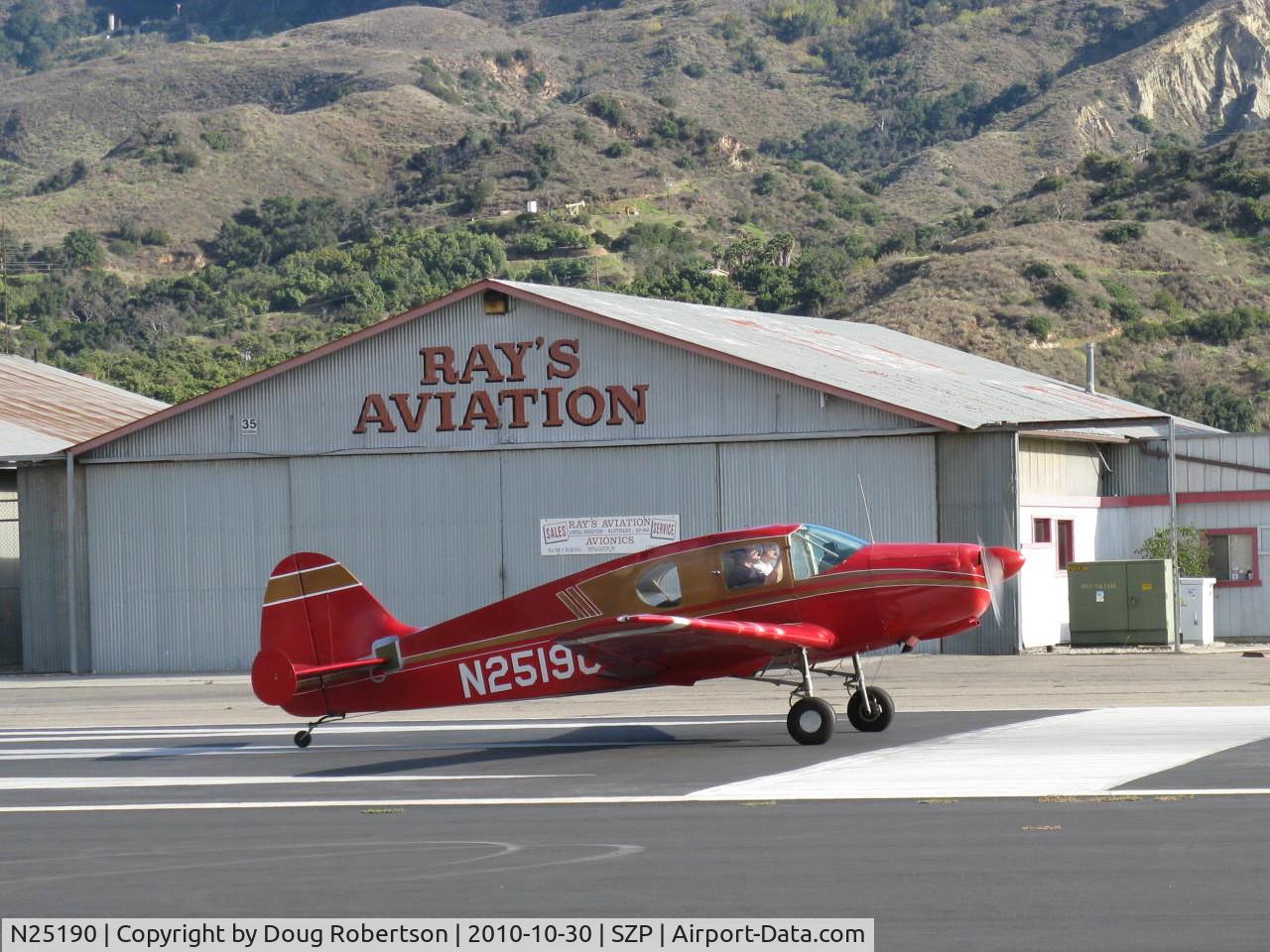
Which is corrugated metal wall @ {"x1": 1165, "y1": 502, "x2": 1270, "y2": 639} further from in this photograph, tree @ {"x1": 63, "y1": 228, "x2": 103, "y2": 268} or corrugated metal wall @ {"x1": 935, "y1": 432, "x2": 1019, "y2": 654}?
tree @ {"x1": 63, "y1": 228, "x2": 103, "y2": 268}

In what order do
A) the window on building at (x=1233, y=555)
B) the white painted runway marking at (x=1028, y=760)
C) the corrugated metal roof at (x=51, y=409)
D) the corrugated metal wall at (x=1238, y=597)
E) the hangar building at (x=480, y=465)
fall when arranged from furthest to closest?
the corrugated metal roof at (x=51, y=409)
the window on building at (x=1233, y=555)
the corrugated metal wall at (x=1238, y=597)
the hangar building at (x=480, y=465)
the white painted runway marking at (x=1028, y=760)

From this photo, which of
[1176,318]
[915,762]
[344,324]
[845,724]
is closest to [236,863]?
[915,762]

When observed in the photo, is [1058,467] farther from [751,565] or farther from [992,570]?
[751,565]

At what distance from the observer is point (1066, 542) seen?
3522 centimetres

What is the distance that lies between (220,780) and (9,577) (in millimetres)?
24832

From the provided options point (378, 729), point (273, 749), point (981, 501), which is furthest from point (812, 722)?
point (981, 501)

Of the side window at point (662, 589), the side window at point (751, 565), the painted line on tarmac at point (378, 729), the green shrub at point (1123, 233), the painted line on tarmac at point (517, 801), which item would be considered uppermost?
the green shrub at point (1123, 233)

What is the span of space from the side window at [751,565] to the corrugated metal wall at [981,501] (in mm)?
13426

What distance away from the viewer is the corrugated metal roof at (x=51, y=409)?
38781 millimetres

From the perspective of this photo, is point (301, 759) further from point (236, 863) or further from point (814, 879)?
point (814, 879)

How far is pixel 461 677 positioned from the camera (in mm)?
18391

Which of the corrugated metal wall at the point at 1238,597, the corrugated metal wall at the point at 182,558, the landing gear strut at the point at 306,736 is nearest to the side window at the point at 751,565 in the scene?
the landing gear strut at the point at 306,736

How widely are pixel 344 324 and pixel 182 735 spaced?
334ft

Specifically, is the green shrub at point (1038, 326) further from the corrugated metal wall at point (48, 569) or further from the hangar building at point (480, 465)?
the corrugated metal wall at point (48, 569)
